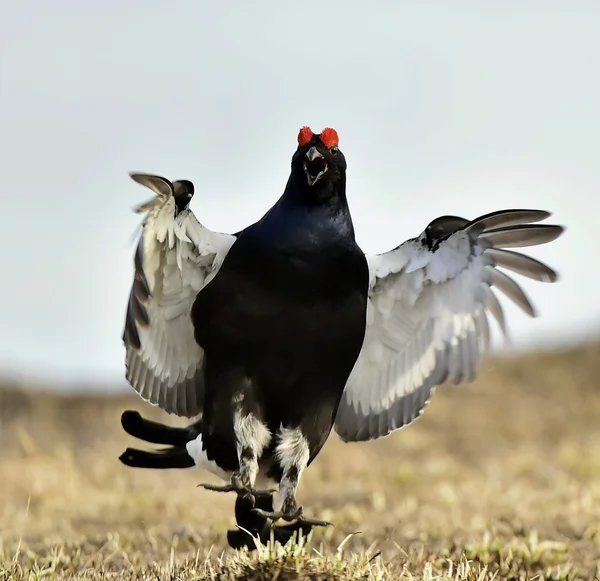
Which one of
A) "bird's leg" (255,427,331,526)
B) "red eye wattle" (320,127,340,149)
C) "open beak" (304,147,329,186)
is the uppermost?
"red eye wattle" (320,127,340,149)

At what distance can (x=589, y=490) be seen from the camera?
23.0 ft

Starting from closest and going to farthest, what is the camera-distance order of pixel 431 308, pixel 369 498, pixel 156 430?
pixel 431 308 < pixel 156 430 < pixel 369 498

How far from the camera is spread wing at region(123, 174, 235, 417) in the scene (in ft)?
13.5

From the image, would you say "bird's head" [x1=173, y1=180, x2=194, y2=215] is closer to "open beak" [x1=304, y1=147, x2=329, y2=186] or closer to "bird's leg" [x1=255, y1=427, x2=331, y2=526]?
"open beak" [x1=304, y1=147, x2=329, y2=186]

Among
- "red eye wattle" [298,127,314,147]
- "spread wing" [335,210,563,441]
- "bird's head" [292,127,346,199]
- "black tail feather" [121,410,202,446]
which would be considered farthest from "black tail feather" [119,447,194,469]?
"red eye wattle" [298,127,314,147]

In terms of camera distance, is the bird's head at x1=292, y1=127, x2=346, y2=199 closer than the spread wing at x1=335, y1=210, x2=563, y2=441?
Yes

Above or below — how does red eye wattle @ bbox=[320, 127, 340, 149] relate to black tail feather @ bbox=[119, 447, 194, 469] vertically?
above

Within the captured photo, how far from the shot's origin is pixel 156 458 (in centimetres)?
502

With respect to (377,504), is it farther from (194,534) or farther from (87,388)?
(87,388)

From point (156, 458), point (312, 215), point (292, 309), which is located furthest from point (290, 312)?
point (156, 458)

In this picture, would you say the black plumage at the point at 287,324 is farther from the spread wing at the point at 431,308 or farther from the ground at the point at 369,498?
the ground at the point at 369,498

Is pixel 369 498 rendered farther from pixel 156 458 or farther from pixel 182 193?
pixel 182 193

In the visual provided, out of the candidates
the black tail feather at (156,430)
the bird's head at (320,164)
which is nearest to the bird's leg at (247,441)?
the black tail feather at (156,430)

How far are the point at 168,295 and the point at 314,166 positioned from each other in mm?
935
